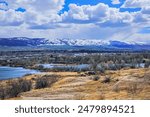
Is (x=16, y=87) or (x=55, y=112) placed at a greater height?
(x=55, y=112)

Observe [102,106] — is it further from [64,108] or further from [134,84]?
[134,84]

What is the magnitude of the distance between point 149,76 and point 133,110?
1359 centimetres

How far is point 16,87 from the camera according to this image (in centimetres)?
2259

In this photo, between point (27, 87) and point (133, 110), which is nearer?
point (133, 110)

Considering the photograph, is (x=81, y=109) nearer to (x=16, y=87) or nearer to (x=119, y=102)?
(x=119, y=102)

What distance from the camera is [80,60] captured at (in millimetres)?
87000

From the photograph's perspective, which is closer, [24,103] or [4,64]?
[24,103]

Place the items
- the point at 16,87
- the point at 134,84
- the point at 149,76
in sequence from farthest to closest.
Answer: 1. the point at 16,87
2. the point at 149,76
3. the point at 134,84

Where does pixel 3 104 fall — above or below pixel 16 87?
above

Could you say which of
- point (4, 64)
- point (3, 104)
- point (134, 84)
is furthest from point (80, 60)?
point (3, 104)

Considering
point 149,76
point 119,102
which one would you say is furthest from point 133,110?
point 149,76

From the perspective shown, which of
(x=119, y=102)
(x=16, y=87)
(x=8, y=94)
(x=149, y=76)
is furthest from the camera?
(x=16, y=87)

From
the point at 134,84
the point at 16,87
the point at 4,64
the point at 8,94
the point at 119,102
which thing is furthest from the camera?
the point at 4,64

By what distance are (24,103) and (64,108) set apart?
0.73 metres
